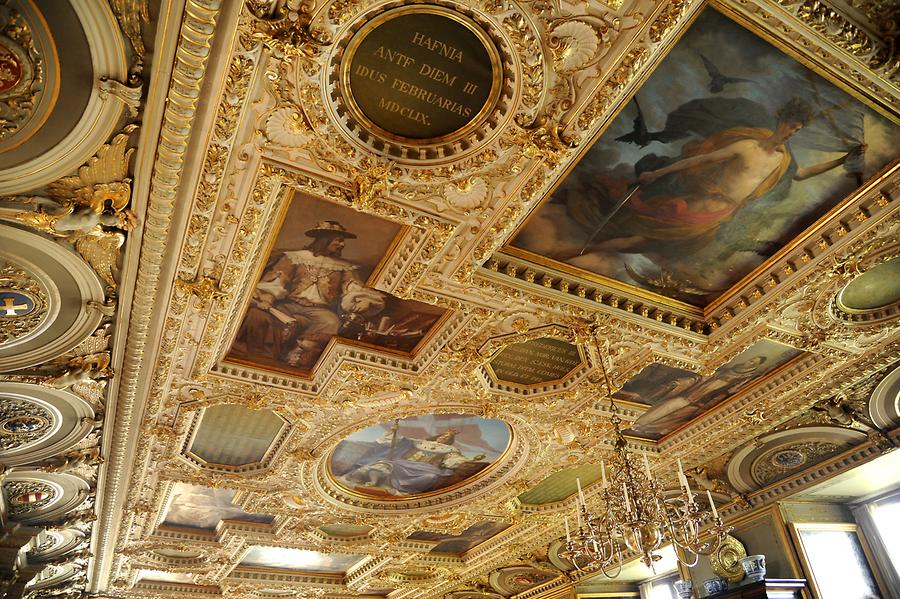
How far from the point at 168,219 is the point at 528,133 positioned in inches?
140

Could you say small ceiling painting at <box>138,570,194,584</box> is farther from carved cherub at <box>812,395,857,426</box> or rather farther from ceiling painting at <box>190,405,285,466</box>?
carved cherub at <box>812,395,857,426</box>

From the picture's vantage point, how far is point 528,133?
5270mm

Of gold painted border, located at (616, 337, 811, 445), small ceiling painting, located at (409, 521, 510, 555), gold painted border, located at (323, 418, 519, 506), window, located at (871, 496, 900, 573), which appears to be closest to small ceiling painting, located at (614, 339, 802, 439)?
Result: gold painted border, located at (616, 337, 811, 445)

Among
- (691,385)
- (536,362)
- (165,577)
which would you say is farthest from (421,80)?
(165,577)

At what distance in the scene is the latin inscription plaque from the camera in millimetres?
4469

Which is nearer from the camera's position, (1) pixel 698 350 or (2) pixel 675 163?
(2) pixel 675 163

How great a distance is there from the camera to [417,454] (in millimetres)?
11766

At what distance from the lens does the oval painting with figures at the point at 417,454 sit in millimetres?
10812

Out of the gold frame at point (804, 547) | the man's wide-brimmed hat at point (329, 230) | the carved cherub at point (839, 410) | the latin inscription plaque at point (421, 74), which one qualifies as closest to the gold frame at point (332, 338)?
the man's wide-brimmed hat at point (329, 230)

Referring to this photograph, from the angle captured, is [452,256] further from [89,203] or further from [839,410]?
[839,410]

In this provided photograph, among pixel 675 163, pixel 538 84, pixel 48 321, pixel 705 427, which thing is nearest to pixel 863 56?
pixel 675 163

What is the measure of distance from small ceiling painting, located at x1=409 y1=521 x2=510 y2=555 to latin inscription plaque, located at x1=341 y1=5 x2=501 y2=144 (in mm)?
12539

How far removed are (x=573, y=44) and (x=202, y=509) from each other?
1316cm

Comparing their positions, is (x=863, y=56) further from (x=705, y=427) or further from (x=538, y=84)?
(x=705, y=427)
